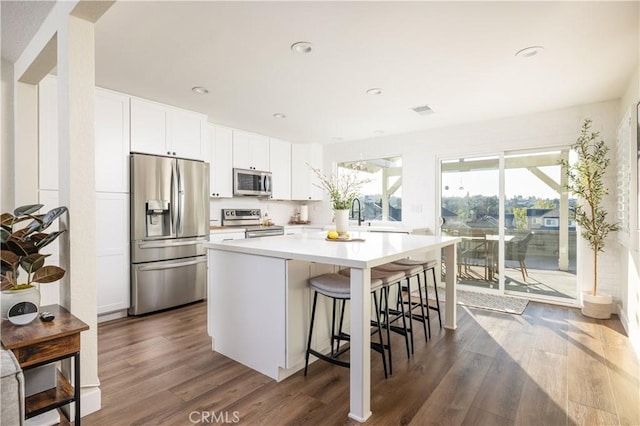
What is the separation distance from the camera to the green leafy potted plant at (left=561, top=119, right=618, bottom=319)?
3.42 metres

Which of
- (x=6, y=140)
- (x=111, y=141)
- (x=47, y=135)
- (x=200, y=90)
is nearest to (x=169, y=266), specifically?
(x=111, y=141)

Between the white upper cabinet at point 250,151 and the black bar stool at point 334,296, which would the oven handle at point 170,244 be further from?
the black bar stool at point 334,296

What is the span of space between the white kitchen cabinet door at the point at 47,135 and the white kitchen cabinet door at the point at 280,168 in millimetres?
2974

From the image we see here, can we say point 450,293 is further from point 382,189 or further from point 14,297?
point 14,297

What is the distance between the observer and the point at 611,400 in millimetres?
1962

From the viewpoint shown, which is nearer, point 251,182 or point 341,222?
point 341,222

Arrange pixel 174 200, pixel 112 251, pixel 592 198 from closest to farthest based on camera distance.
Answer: pixel 112 251 < pixel 592 198 < pixel 174 200

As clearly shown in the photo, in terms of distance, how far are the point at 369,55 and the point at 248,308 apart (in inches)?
84.2

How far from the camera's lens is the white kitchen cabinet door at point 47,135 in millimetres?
2859

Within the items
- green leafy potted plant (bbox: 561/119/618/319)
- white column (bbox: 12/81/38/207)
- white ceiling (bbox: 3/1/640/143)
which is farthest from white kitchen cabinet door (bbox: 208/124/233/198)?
green leafy potted plant (bbox: 561/119/618/319)

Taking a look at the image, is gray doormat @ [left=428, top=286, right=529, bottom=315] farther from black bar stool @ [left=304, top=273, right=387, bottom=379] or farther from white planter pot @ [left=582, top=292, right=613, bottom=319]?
black bar stool @ [left=304, top=273, right=387, bottom=379]

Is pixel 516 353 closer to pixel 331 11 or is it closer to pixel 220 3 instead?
pixel 331 11

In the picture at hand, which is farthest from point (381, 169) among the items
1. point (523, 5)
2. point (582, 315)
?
point (523, 5)

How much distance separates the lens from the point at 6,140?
275 cm
